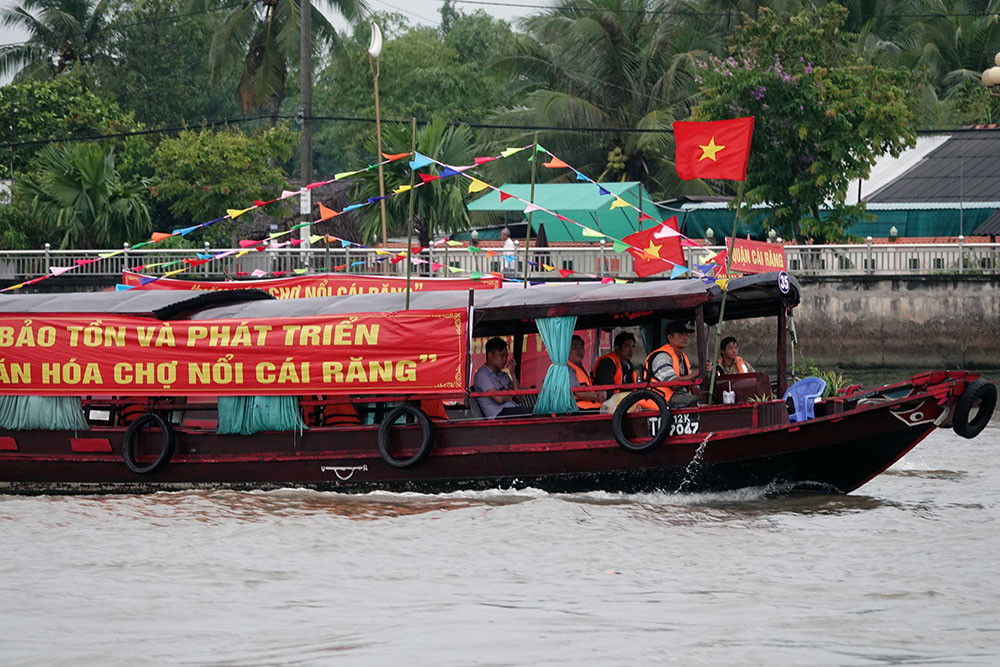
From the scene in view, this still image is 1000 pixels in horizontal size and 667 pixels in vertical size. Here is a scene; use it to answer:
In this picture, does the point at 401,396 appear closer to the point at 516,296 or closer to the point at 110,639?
the point at 516,296

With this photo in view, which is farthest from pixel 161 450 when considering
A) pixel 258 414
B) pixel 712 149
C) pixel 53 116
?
pixel 53 116

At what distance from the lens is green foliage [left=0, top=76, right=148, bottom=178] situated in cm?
3316

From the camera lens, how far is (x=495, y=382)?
13227mm

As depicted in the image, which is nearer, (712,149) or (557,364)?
(712,149)

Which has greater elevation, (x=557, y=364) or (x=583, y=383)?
(x=557, y=364)

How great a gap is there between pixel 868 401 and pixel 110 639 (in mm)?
6924

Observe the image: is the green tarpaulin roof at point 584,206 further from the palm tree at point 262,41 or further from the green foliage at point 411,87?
the green foliage at point 411,87

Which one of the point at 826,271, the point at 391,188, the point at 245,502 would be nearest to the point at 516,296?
the point at 245,502

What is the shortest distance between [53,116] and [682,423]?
25.0 m

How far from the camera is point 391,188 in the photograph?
69.7ft

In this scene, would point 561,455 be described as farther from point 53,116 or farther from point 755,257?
point 53,116

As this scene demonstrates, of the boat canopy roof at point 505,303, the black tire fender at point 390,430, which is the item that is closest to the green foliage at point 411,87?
the boat canopy roof at point 505,303

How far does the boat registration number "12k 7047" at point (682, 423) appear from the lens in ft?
40.2

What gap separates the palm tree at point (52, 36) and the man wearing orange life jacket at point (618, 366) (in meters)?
30.3
